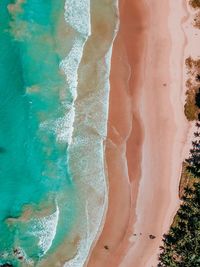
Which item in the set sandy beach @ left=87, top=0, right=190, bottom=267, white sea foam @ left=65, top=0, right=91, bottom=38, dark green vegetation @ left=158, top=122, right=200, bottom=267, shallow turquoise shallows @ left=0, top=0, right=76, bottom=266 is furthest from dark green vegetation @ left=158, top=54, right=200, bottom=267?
white sea foam @ left=65, top=0, right=91, bottom=38

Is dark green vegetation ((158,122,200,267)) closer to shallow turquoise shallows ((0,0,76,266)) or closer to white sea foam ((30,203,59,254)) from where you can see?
shallow turquoise shallows ((0,0,76,266))

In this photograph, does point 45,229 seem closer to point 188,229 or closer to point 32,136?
point 32,136

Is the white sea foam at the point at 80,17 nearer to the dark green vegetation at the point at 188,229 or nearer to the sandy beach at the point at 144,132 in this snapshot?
the sandy beach at the point at 144,132

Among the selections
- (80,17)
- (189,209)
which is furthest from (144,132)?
(80,17)

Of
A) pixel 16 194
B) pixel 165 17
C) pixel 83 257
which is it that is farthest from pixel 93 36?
pixel 83 257

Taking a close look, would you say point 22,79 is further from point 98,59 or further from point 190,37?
point 190,37
